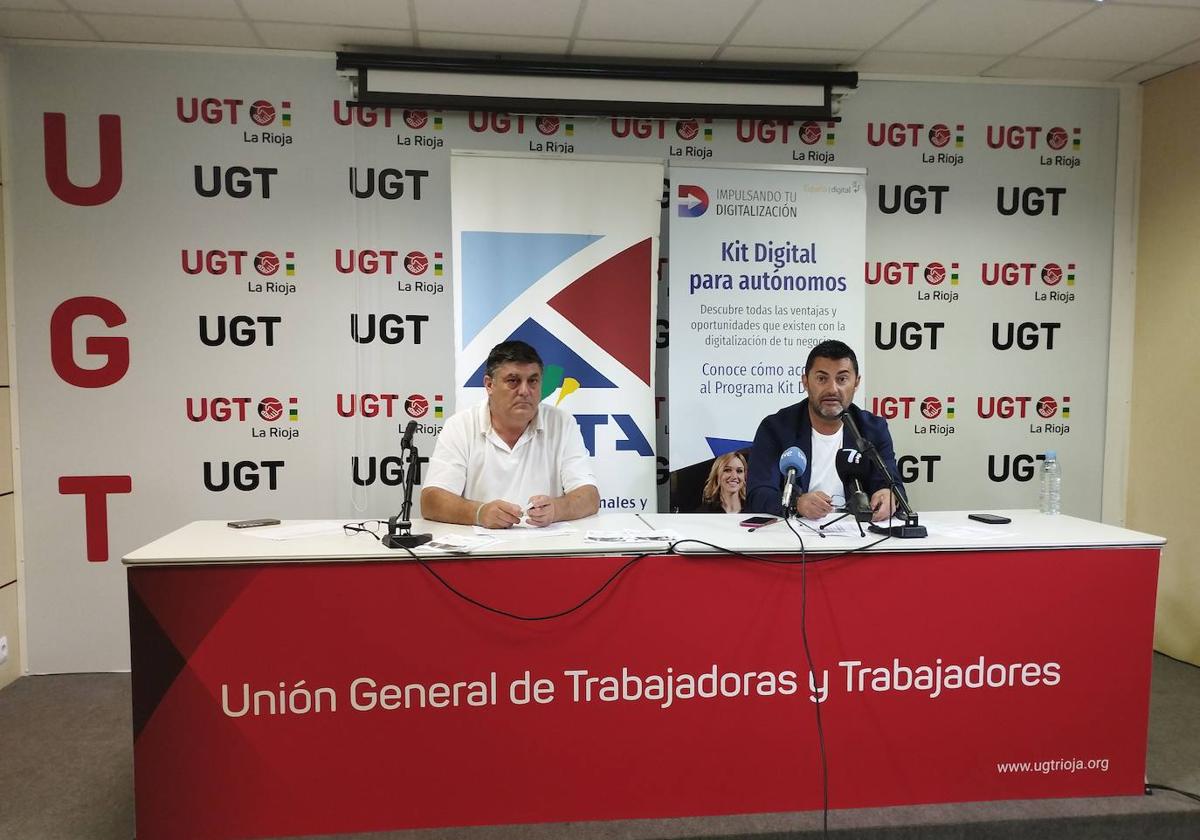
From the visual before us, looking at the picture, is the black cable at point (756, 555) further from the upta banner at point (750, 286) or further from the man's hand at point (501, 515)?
the upta banner at point (750, 286)

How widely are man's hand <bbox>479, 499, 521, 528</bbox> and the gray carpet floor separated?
34.1 inches

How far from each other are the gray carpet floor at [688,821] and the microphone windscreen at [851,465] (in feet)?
3.22

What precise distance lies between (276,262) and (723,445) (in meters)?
2.24

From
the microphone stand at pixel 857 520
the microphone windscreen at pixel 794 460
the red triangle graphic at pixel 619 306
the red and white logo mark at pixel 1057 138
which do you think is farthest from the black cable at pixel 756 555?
the red and white logo mark at pixel 1057 138

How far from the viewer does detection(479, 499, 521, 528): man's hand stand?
7.98ft

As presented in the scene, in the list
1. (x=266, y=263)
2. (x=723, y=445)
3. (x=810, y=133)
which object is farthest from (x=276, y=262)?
(x=810, y=133)

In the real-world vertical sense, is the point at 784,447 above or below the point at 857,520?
above

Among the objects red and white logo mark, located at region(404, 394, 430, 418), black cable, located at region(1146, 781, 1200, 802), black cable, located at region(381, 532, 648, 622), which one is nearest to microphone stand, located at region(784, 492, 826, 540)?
black cable, located at region(381, 532, 648, 622)

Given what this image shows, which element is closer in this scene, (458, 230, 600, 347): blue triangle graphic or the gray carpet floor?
the gray carpet floor

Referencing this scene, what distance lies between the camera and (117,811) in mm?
2312

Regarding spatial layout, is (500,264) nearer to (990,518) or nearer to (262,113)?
(262,113)

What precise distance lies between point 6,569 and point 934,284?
4.53 m

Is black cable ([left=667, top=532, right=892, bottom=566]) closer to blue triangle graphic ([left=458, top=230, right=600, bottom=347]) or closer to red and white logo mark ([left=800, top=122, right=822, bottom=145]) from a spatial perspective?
blue triangle graphic ([left=458, top=230, right=600, bottom=347])

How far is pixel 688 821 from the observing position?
2180mm
